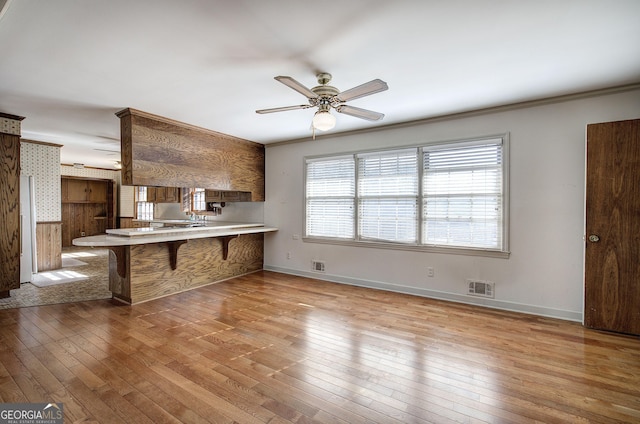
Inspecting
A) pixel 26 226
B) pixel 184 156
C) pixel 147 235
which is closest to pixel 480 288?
pixel 147 235

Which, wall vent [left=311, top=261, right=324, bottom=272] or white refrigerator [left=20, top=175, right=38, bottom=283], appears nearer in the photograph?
white refrigerator [left=20, top=175, right=38, bottom=283]

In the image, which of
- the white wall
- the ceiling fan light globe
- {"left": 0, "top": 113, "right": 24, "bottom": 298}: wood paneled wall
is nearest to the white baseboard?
the white wall

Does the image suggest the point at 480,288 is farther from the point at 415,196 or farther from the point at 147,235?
the point at 147,235

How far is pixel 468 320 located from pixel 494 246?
1031 millimetres

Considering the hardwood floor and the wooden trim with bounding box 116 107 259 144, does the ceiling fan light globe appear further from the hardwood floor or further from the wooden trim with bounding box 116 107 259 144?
the wooden trim with bounding box 116 107 259 144

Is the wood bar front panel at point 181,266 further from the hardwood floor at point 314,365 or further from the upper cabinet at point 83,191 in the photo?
the upper cabinet at point 83,191

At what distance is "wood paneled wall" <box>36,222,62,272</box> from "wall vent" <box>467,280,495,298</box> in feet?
24.7

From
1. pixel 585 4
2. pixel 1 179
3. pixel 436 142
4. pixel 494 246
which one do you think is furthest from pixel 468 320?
pixel 1 179

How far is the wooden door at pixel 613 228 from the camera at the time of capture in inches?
113

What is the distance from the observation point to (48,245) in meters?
5.76

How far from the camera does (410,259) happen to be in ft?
14.0

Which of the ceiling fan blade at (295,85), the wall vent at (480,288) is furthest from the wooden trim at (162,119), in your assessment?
the wall vent at (480,288)

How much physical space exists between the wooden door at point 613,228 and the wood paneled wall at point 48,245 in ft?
28.1

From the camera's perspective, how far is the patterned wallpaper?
5.50 m
